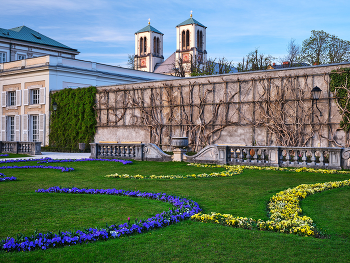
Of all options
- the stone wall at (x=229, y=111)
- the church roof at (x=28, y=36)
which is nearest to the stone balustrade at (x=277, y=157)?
the stone wall at (x=229, y=111)

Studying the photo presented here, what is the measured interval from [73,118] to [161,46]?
62.0 metres

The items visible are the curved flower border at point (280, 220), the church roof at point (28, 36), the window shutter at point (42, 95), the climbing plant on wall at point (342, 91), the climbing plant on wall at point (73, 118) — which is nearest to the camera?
the curved flower border at point (280, 220)

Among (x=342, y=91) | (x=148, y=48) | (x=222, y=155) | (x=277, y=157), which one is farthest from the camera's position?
(x=148, y=48)

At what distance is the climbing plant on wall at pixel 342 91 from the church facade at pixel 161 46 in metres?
56.6

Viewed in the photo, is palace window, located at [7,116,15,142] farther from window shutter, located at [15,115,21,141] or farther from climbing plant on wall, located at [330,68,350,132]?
climbing plant on wall, located at [330,68,350,132]

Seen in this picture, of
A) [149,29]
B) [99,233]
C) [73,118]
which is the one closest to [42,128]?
[73,118]

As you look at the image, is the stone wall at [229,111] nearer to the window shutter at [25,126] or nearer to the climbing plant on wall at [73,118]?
the climbing plant on wall at [73,118]

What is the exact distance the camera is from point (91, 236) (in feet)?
15.9

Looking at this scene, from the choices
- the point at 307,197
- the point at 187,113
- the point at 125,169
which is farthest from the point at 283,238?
the point at 187,113

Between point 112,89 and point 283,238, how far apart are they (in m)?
20.8

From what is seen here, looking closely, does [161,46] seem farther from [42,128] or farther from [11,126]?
[42,128]

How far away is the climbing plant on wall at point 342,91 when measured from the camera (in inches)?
638

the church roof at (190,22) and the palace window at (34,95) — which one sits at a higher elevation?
the church roof at (190,22)

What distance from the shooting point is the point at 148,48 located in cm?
8200
